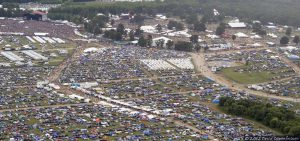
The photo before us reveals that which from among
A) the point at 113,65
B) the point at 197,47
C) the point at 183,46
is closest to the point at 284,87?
the point at 113,65

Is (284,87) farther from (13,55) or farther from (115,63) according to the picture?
(13,55)

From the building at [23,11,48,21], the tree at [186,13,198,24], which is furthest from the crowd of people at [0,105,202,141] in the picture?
the tree at [186,13,198,24]

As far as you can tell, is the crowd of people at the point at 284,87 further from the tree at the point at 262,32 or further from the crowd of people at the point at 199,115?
the tree at the point at 262,32

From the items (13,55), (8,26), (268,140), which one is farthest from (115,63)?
Result: (268,140)

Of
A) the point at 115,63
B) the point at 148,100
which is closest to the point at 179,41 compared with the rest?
the point at 115,63

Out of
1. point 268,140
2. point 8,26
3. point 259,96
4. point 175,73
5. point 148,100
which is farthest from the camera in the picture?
point 8,26

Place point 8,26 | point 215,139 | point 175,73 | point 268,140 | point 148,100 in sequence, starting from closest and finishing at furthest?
point 268,140, point 215,139, point 148,100, point 175,73, point 8,26

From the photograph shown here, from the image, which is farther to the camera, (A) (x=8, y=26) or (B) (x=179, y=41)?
(A) (x=8, y=26)

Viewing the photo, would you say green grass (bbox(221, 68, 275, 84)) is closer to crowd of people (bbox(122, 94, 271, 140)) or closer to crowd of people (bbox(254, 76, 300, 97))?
crowd of people (bbox(254, 76, 300, 97))
